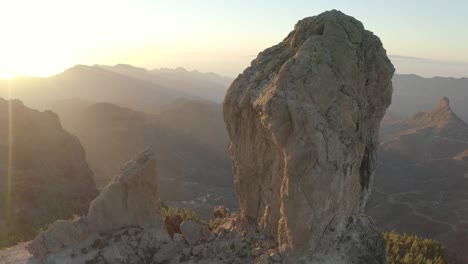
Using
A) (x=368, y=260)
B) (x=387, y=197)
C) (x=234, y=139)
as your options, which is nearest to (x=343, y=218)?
(x=368, y=260)

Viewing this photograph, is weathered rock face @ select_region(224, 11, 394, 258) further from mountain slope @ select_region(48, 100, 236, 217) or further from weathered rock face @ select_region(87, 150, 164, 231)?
mountain slope @ select_region(48, 100, 236, 217)

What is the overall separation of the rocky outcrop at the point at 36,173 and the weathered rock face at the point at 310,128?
2793 centimetres

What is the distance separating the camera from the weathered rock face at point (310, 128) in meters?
15.7

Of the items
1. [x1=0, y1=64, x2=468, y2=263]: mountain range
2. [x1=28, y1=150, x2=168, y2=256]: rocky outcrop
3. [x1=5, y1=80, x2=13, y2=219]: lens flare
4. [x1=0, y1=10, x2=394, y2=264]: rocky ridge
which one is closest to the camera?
[x1=0, y1=10, x2=394, y2=264]: rocky ridge

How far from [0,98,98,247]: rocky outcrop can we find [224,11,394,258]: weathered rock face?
27.9 m

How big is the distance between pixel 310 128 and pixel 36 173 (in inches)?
1825

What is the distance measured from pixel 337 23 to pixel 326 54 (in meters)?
2.03

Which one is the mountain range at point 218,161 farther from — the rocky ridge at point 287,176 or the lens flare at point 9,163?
the rocky ridge at point 287,176

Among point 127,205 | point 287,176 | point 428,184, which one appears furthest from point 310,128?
point 428,184

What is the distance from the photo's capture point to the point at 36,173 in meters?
51.2

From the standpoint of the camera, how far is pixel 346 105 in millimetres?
17766

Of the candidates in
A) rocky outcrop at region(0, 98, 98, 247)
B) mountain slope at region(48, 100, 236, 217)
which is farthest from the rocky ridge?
mountain slope at region(48, 100, 236, 217)

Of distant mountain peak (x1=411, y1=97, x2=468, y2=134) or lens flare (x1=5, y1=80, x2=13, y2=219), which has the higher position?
lens flare (x1=5, y1=80, x2=13, y2=219)

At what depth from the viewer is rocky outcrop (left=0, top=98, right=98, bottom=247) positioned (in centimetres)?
4419
